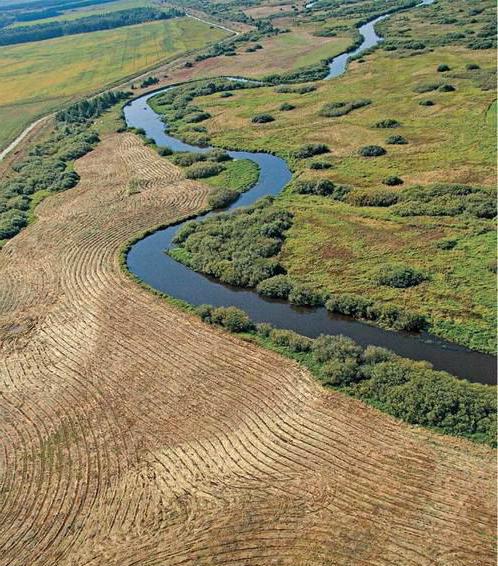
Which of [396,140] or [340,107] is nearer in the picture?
[396,140]

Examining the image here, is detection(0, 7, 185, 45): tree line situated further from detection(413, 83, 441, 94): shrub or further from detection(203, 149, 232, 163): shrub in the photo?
detection(203, 149, 232, 163): shrub

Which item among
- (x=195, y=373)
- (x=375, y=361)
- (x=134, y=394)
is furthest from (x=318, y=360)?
(x=134, y=394)

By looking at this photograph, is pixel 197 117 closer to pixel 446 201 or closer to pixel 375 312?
pixel 446 201

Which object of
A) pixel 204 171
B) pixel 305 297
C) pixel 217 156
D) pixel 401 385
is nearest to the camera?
pixel 401 385

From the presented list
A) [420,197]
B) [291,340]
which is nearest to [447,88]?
[420,197]

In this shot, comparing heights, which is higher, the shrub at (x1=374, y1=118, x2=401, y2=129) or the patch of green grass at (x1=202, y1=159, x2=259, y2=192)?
the shrub at (x1=374, y1=118, x2=401, y2=129)

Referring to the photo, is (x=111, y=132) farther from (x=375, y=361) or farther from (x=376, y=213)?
(x=375, y=361)

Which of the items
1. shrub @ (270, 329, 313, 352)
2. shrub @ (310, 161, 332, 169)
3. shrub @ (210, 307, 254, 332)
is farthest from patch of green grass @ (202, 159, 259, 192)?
shrub @ (270, 329, 313, 352)
